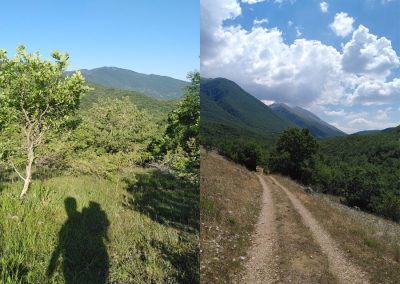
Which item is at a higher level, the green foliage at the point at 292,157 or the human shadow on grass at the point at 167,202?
the green foliage at the point at 292,157

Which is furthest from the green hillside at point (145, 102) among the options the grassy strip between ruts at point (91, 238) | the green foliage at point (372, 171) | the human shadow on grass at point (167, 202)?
the green foliage at point (372, 171)

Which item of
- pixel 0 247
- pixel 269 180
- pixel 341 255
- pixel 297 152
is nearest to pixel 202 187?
pixel 269 180

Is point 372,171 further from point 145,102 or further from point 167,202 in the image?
point 145,102

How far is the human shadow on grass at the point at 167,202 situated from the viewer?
33.8ft

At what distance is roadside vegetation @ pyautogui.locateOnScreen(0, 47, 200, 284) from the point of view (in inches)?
255

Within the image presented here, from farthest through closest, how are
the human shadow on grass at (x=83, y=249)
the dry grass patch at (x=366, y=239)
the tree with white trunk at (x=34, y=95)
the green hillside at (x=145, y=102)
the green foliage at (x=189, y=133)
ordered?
1. the green hillside at (x=145, y=102)
2. the tree with white trunk at (x=34, y=95)
3. the green foliage at (x=189, y=133)
4. the human shadow on grass at (x=83, y=249)
5. the dry grass patch at (x=366, y=239)

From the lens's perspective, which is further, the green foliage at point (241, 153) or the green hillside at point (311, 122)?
the green foliage at point (241, 153)

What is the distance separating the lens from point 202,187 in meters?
2.39

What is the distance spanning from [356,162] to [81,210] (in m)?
7.98

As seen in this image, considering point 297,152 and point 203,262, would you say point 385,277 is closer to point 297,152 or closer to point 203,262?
point 203,262

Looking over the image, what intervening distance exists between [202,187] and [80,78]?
35.9 ft

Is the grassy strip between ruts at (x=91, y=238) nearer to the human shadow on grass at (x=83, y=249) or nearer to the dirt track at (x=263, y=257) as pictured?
the human shadow on grass at (x=83, y=249)

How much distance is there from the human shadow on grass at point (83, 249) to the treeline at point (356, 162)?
4.06 m

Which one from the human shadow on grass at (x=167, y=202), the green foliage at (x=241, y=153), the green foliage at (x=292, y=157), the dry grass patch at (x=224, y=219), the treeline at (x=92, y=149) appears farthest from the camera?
the treeline at (x=92, y=149)
